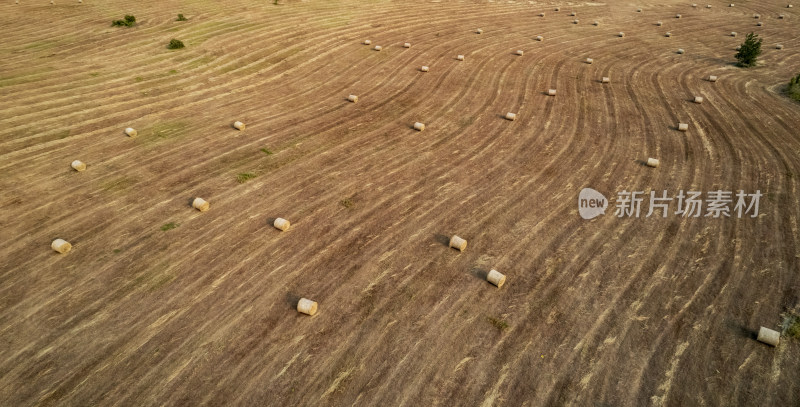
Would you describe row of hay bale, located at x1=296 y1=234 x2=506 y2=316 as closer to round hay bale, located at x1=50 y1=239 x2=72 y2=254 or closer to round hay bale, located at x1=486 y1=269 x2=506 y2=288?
round hay bale, located at x1=486 y1=269 x2=506 y2=288

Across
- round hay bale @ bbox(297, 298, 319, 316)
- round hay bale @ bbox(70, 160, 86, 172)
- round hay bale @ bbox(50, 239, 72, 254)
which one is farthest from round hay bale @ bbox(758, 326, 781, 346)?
round hay bale @ bbox(70, 160, 86, 172)

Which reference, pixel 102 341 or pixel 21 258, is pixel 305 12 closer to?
pixel 21 258

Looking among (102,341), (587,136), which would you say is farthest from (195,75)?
(587,136)

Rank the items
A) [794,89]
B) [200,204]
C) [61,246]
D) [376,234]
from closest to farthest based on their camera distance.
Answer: [61,246] < [376,234] < [200,204] < [794,89]

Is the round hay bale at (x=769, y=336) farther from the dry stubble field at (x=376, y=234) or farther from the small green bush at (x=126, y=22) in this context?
the small green bush at (x=126, y=22)

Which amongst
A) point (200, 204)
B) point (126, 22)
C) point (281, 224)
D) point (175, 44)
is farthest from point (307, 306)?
point (126, 22)

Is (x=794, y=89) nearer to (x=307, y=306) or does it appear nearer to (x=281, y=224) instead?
(x=281, y=224)
